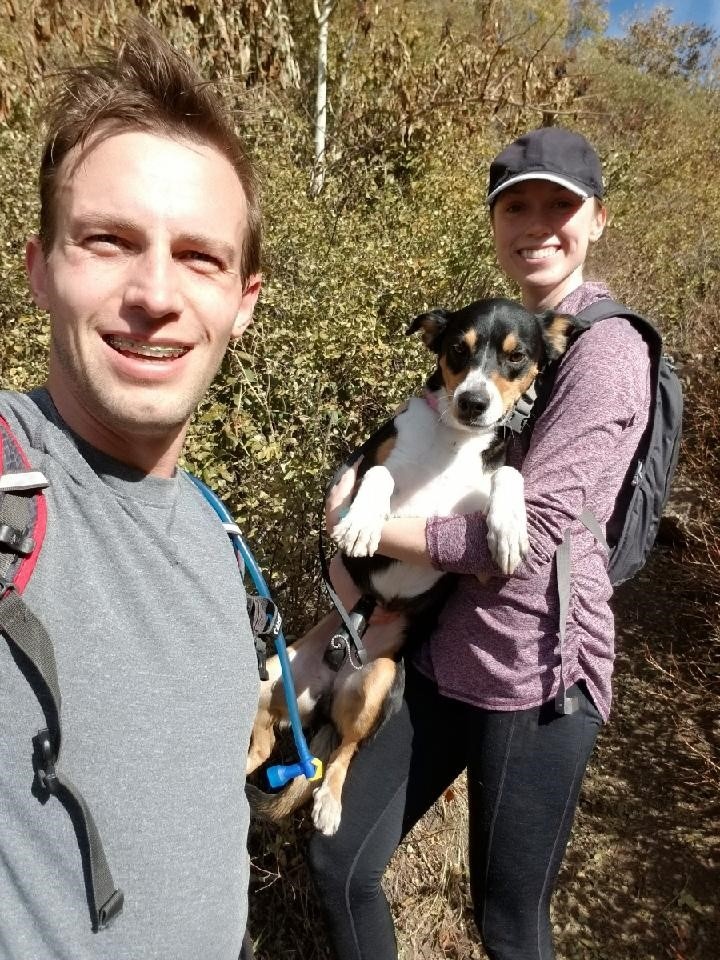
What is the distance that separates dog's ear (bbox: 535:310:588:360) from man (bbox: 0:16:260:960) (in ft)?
3.33

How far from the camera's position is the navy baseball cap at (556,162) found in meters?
1.93

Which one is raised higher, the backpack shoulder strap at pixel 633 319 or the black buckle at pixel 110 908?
the backpack shoulder strap at pixel 633 319

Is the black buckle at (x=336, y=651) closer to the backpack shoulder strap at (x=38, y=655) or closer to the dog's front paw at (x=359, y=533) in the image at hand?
the dog's front paw at (x=359, y=533)

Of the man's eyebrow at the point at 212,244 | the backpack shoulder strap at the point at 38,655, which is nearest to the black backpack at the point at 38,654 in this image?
the backpack shoulder strap at the point at 38,655

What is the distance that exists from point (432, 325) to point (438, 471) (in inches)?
23.6

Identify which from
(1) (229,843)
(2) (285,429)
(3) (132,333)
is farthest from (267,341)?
(1) (229,843)

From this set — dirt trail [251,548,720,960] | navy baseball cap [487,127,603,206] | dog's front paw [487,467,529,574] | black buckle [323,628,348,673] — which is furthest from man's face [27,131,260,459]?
dirt trail [251,548,720,960]

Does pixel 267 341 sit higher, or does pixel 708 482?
pixel 267 341

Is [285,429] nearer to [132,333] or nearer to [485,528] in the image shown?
[485,528]

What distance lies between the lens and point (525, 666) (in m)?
1.74

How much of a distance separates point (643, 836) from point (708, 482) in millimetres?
2275

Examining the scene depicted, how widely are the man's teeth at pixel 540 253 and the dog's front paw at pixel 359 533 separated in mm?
937

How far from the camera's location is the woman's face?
2008 mm

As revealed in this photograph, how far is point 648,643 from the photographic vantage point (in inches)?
192
